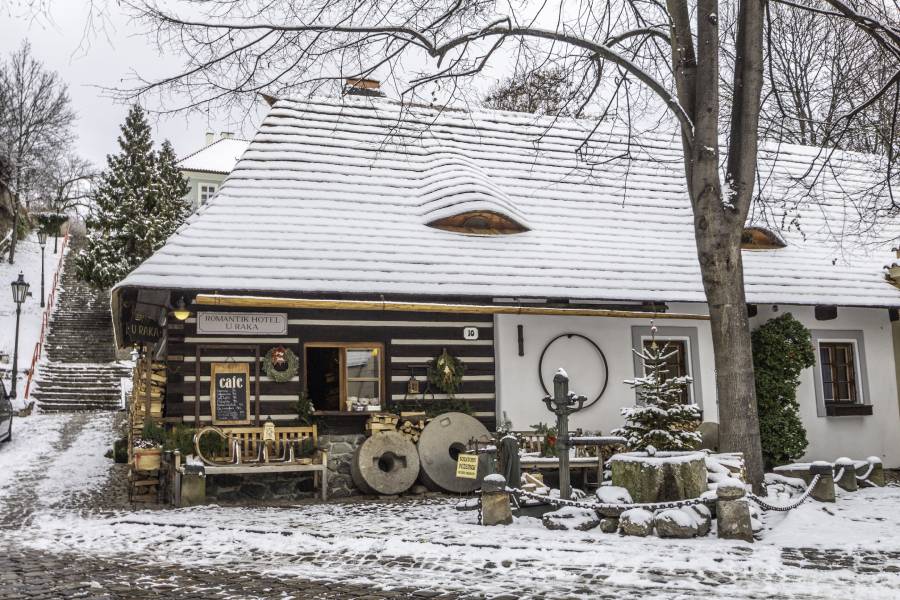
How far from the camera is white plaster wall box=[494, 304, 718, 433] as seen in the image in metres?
12.7

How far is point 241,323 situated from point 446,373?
3039mm

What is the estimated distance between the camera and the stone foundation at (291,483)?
10956mm

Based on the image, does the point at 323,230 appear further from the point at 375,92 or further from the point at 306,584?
the point at 306,584

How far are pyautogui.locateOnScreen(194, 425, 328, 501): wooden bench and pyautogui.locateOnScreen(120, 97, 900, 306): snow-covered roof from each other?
1.93 meters

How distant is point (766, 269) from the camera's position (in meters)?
14.8

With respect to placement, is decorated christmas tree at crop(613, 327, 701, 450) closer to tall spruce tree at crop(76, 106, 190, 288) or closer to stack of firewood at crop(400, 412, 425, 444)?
stack of firewood at crop(400, 412, 425, 444)

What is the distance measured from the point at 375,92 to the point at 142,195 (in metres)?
18.7

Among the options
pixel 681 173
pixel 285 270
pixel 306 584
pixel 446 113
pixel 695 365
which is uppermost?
pixel 446 113

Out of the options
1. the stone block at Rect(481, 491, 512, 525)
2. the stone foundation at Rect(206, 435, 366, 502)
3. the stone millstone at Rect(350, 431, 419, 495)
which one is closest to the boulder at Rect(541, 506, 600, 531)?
the stone block at Rect(481, 491, 512, 525)

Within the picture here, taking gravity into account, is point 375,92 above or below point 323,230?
above

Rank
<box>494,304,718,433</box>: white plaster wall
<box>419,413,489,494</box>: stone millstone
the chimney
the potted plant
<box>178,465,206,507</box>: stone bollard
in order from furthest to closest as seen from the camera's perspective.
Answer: the chimney, <box>494,304,718,433</box>: white plaster wall, <box>419,413,489,494</box>: stone millstone, the potted plant, <box>178,465,206,507</box>: stone bollard

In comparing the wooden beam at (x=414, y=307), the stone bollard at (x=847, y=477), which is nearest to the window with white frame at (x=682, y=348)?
the wooden beam at (x=414, y=307)

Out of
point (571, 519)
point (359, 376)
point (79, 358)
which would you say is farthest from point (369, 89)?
point (79, 358)

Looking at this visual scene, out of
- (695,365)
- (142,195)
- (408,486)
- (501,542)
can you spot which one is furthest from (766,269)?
(142,195)
